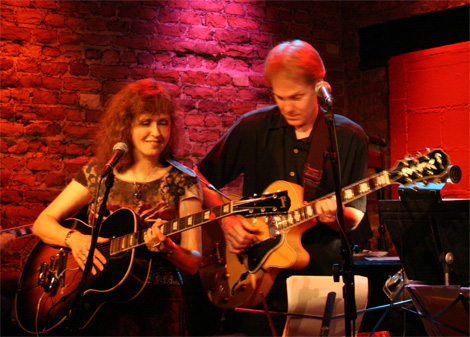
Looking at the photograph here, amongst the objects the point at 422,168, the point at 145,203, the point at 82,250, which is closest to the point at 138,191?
the point at 145,203

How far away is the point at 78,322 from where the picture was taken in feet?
9.10

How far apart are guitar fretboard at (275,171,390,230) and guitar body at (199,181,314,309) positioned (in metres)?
0.05

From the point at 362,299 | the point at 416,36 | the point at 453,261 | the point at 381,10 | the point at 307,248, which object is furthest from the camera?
the point at 381,10

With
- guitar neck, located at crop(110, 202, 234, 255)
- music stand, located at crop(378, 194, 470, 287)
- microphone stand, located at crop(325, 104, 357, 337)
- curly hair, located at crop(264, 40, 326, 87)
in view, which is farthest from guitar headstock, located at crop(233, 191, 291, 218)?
curly hair, located at crop(264, 40, 326, 87)

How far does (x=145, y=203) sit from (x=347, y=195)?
111cm

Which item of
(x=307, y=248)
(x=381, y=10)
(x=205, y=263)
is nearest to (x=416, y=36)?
(x=381, y=10)

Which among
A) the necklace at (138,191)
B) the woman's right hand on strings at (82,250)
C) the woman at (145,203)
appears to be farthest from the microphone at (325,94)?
the woman's right hand on strings at (82,250)

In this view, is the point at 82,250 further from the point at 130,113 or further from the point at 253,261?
the point at 253,261

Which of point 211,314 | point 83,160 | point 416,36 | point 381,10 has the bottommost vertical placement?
point 211,314

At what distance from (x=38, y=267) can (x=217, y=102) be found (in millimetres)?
2158

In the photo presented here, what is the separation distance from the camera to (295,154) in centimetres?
319

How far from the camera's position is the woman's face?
2.97 m

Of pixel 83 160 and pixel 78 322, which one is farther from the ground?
pixel 83 160

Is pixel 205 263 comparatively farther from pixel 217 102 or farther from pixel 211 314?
pixel 217 102
